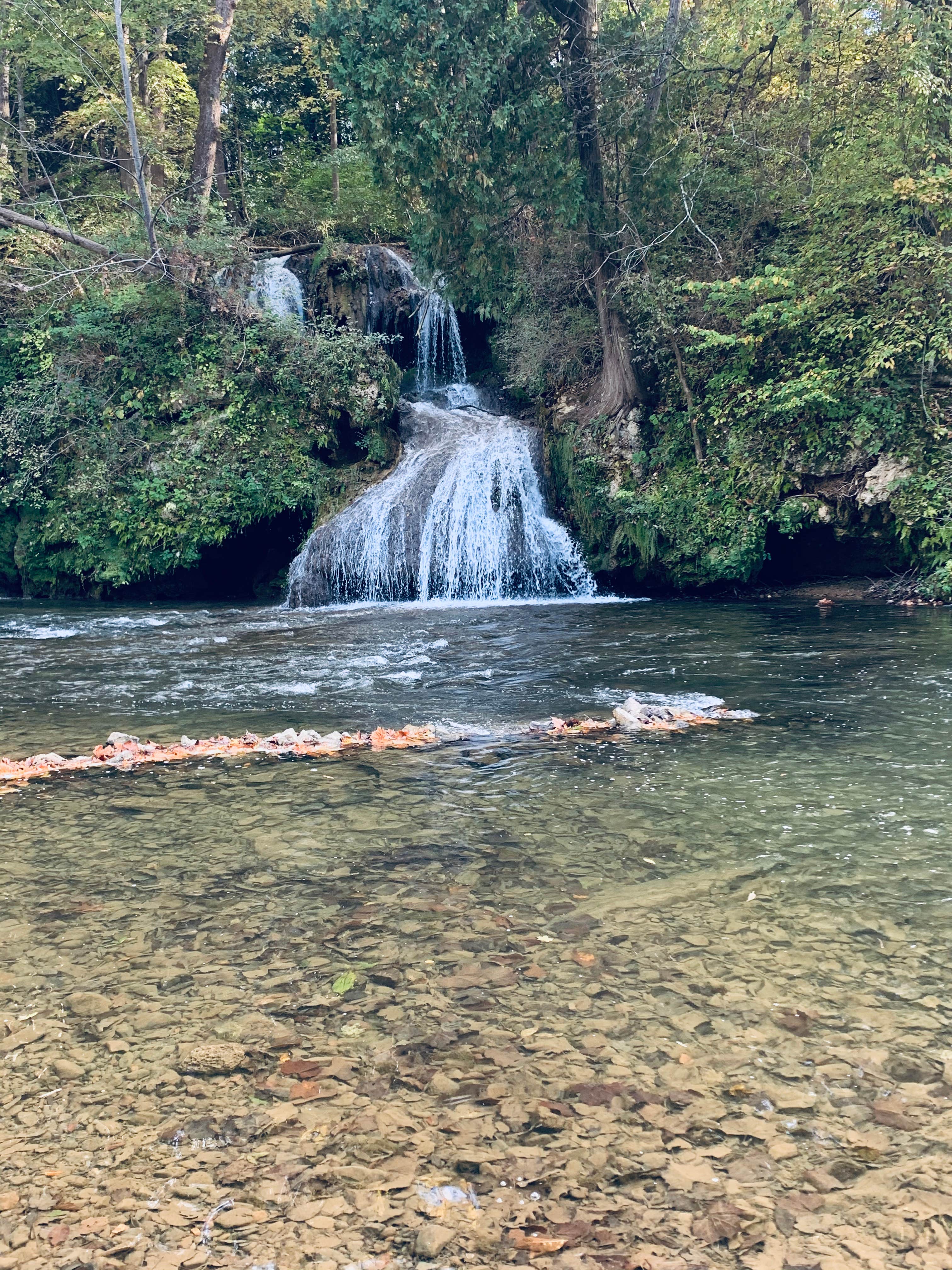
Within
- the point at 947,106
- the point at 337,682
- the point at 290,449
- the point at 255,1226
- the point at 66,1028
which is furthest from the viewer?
the point at 290,449

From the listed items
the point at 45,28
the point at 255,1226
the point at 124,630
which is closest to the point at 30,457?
the point at 124,630

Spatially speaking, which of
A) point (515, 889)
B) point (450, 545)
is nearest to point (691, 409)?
point (450, 545)

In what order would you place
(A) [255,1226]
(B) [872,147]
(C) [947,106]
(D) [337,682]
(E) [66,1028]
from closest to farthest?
1. (A) [255,1226]
2. (E) [66,1028]
3. (D) [337,682]
4. (C) [947,106]
5. (B) [872,147]

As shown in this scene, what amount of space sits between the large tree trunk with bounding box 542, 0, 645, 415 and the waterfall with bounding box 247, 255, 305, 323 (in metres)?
6.16

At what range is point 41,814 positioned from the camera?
4574 mm

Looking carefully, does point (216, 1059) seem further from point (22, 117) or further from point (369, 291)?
point (22, 117)

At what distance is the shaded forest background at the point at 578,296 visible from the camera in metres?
12.0

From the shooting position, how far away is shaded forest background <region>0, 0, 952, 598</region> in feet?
39.2

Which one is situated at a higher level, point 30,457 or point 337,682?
point 30,457

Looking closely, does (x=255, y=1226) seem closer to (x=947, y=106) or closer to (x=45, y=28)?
(x=947, y=106)

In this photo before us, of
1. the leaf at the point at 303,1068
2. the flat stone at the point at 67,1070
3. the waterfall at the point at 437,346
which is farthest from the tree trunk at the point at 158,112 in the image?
the leaf at the point at 303,1068

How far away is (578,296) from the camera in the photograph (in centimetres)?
1520

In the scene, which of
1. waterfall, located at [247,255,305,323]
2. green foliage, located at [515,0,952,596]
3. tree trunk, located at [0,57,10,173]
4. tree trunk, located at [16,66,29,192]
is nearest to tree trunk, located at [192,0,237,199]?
waterfall, located at [247,255,305,323]

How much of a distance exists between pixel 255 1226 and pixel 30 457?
1637 cm
